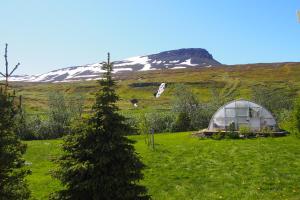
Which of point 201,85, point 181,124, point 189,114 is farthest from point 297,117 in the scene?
point 201,85

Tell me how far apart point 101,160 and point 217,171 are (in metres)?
16.2

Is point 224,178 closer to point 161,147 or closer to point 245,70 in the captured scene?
point 161,147

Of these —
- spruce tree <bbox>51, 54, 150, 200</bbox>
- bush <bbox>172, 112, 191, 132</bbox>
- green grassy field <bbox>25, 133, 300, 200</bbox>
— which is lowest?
green grassy field <bbox>25, 133, 300, 200</bbox>

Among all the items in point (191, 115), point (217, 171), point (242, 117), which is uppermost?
point (191, 115)

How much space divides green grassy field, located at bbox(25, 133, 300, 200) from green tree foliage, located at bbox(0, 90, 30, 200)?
2.32 meters

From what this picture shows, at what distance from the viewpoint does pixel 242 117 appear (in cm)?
5522

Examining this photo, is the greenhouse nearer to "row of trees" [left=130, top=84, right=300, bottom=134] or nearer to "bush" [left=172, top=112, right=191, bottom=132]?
"row of trees" [left=130, top=84, right=300, bottom=134]

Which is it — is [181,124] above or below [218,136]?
above

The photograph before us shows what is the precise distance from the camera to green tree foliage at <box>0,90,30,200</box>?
14.5 meters

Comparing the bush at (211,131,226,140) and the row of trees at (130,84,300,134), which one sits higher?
the row of trees at (130,84,300,134)

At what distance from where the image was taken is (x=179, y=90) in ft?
323

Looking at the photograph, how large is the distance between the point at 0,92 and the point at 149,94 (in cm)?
15006

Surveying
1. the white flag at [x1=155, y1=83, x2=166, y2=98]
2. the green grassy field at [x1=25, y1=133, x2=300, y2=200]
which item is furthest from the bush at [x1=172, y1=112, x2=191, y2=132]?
the white flag at [x1=155, y1=83, x2=166, y2=98]

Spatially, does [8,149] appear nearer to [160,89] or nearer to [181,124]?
[181,124]
